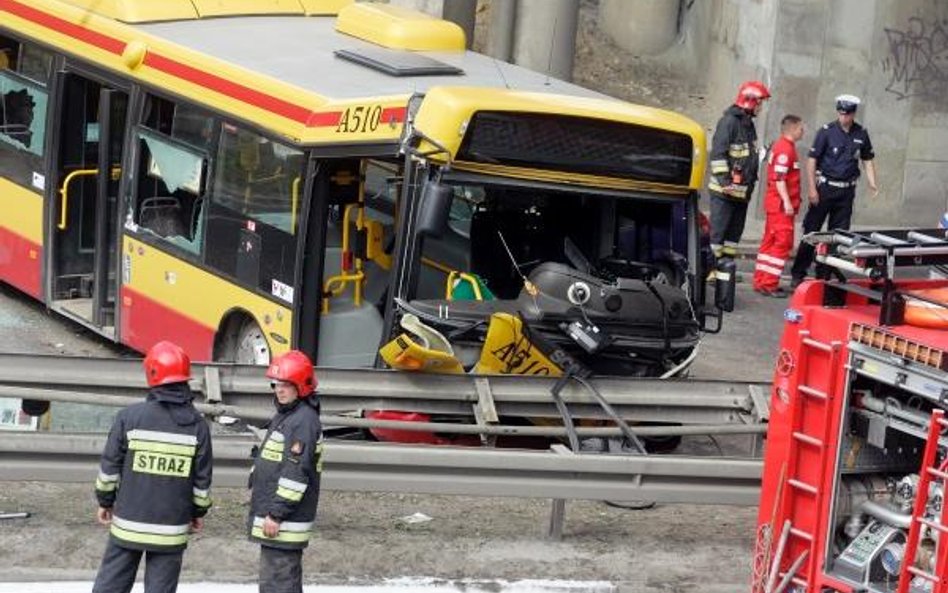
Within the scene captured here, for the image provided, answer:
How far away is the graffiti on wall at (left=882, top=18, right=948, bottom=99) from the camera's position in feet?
74.5

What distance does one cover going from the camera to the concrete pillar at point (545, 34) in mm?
22719

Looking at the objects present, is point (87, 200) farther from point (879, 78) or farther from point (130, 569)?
point (879, 78)

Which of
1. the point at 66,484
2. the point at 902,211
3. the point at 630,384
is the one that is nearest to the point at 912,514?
the point at 630,384

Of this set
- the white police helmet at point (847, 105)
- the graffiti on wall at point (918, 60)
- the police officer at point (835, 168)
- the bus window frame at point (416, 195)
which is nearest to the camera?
the bus window frame at point (416, 195)

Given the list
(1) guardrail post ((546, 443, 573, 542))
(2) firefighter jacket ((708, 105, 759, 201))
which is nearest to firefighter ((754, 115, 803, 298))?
(2) firefighter jacket ((708, 105, 759, 201))

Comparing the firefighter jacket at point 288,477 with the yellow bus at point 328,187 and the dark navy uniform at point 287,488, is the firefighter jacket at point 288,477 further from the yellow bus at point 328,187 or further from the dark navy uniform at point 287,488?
the yellow bus at point 328,187

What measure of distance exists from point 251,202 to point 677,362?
10.1ft

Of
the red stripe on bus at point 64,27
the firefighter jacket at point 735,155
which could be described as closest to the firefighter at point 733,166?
the firefighter jacket at point 735,155

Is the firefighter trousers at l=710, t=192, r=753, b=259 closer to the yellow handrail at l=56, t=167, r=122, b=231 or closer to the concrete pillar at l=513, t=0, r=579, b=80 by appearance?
the concrete pillar at l=513, t=0, r=579, b=80

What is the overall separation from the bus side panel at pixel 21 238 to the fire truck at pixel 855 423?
25.8 feet

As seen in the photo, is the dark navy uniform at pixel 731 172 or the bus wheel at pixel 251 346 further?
the dark navy uniform at pixel 731 172

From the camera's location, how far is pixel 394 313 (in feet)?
43.2

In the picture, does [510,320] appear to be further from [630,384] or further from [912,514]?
[912,514]

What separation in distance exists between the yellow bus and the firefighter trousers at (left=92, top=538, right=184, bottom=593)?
3.37m
